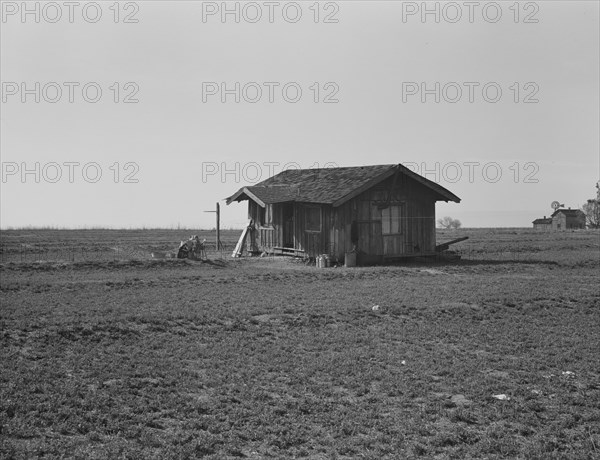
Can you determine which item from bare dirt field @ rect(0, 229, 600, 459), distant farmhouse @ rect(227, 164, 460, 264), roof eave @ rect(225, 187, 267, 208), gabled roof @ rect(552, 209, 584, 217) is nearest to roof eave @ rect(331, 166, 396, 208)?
distant farmhouse @ rect(227, 164, 460, 264)

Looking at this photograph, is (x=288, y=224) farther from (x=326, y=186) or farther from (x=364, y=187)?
(x=364, y=187)

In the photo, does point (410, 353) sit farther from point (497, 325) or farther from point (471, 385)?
point (497, 325)

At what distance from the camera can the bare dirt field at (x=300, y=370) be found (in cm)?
948

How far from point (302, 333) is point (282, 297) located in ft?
16.9

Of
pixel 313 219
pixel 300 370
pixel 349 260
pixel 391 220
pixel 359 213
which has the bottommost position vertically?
pixel 300 370

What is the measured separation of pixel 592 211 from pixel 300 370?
310ft

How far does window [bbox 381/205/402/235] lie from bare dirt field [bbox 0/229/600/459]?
30.6ft

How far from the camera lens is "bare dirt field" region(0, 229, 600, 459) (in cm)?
948

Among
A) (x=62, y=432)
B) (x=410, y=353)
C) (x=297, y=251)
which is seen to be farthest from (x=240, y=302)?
(x=297, y=251)

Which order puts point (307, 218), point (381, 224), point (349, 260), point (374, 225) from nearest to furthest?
point (349, 260), point (374, 225), point (381, 224), point (307, 218)

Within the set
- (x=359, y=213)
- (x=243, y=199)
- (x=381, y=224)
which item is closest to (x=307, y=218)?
(x=359, y=213)

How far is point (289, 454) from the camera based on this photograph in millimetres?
9078

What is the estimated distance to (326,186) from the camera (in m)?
35.4

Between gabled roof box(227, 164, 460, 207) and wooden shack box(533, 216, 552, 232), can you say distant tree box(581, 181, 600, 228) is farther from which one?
gabled roof box(227, 164, 460, 207)
